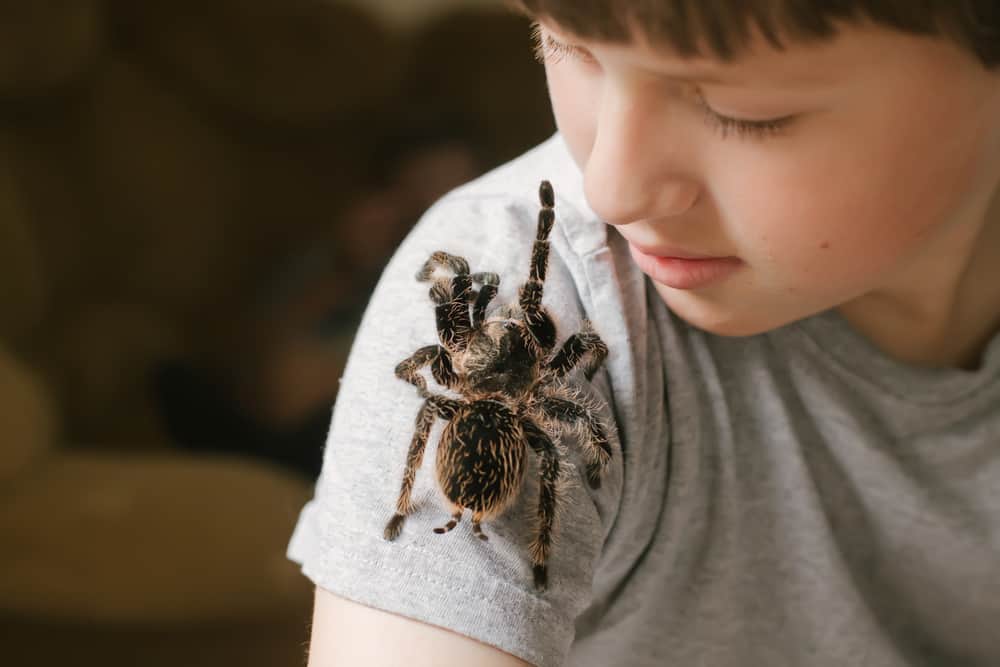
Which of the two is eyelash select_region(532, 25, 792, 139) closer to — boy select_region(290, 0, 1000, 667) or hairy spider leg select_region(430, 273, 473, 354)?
boy select_region(290, 0, 1000, 667)

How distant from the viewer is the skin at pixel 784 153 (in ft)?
1.61

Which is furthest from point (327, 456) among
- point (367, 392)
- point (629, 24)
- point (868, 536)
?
point (868, 536)

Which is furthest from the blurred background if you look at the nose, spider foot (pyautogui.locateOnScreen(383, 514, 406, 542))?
the nose

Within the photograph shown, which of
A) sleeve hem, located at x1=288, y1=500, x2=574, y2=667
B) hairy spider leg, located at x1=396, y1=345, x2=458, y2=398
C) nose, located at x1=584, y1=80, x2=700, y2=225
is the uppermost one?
nose, located at x1=584, y1=80, x2=700, y2=225

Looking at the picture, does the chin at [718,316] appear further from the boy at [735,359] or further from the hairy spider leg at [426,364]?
the hairy spider leg at [426,364]

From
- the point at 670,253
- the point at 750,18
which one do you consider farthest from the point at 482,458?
the point at 750,18

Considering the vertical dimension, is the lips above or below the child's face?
below

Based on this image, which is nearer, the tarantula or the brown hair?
the brown hair

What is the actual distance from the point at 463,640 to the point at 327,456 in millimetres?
143

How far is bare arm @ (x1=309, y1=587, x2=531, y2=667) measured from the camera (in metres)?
0.53

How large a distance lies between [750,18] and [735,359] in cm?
32

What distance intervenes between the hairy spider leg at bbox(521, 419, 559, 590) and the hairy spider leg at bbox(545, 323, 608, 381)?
5 cm

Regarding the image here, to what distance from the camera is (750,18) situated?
1.51ft

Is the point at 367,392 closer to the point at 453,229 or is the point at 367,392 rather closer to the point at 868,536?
the point at 453,229
